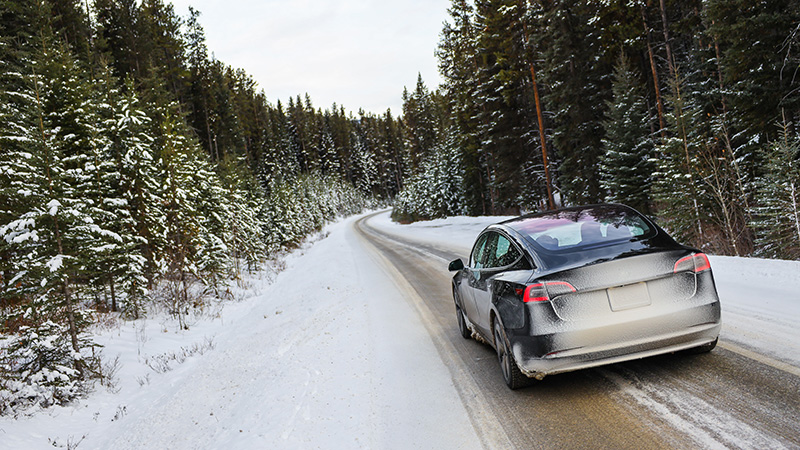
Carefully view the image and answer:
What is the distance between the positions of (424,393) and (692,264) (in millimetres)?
2788

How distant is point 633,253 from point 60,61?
14.4 m

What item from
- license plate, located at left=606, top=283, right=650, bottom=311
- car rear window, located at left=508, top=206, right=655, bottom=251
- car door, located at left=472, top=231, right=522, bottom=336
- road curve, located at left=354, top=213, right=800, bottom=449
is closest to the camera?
road curve, located at left=354, top=213, right=800, bottom=449

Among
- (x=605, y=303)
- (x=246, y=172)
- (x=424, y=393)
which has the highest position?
(x=246, y=172)

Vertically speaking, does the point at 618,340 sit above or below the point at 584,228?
below

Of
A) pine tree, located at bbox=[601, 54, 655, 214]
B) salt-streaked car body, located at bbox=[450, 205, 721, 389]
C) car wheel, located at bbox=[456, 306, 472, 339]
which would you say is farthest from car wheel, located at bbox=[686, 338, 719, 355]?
pine tree, located at bbox=[601, 54, 655, 214]

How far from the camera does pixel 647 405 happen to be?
336cm

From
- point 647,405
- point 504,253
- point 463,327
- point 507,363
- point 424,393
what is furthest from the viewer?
point 463,327

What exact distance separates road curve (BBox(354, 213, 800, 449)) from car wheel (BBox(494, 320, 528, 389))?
0.36 feet

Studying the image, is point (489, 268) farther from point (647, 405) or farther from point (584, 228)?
point (647, 405)

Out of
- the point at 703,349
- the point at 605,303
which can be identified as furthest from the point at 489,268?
the point at 703,349

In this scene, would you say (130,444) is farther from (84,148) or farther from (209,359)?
(84,148)

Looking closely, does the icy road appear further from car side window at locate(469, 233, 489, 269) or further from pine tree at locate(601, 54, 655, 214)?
pine tree at locate(601, 54, 655, 214)

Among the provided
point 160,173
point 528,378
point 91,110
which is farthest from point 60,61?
point 528,378

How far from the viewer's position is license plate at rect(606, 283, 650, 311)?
135 inches
